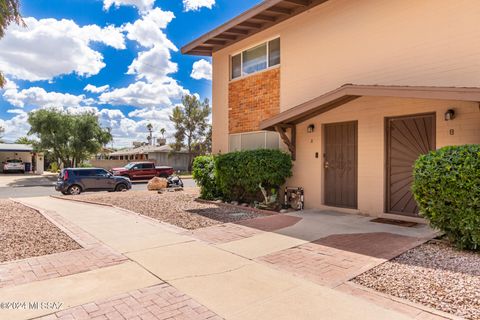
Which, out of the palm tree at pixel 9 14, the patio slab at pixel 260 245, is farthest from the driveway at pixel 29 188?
the patio slab at pixel 260 245

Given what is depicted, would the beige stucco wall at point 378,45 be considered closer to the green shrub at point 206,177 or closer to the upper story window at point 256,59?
the upper story window at point 256,59

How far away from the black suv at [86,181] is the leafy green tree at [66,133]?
43.8 feet

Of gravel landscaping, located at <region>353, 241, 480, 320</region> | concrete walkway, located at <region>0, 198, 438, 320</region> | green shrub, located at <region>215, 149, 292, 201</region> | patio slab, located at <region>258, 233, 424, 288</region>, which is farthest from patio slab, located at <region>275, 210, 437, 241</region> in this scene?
green shrub, located at <region>215, 149, 292, 201</region>

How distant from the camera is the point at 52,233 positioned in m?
6.89

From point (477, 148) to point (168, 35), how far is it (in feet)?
58.9

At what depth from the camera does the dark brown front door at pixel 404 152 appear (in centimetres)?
779

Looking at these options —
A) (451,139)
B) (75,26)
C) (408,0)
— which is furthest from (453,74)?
(75,26)

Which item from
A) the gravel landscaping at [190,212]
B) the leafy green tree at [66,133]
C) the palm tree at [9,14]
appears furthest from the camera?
the leafy green tree at [66,133]

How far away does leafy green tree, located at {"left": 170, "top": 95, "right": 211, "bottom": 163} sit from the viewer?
133 feet

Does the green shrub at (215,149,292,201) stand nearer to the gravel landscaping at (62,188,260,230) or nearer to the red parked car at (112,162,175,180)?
the gravel landscaping at (62,188,260,230)

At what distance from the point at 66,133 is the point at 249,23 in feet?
77.8

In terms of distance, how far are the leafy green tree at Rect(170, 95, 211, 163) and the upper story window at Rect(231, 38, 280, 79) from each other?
27961mm

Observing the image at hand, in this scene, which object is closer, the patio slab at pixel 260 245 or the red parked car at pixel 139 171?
the patio slab at pixel 260 245

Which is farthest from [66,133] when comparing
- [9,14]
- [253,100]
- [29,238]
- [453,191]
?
[453,191]
